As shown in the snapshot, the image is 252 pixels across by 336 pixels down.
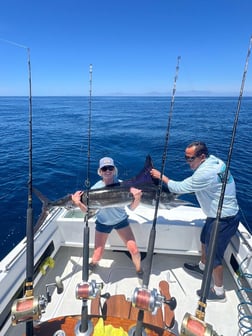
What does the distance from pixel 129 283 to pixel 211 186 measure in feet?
5.78

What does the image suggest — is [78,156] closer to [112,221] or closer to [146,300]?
[112,221]

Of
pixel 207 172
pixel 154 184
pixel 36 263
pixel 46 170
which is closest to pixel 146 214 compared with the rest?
pixel 154 184

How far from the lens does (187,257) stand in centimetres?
352

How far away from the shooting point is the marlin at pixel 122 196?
2.89 metres

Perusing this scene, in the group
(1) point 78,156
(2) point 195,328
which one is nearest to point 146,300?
(2) point 195,328

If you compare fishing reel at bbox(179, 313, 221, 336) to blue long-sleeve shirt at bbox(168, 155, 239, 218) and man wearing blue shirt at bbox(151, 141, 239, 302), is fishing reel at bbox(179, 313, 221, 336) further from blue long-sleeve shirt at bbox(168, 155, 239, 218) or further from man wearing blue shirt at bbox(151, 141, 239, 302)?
blue long-sleeve shirt at bbox(168, 155, 239, 218)

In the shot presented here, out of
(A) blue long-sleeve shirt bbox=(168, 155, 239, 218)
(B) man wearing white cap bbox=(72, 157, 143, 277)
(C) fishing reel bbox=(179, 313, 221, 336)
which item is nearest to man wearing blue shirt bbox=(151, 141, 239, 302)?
(A) blue long-sleeve shirt bbox=(168, 155, 239, 218)

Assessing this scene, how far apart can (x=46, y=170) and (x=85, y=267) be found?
6.76 meters

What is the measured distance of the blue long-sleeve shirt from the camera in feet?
8.02

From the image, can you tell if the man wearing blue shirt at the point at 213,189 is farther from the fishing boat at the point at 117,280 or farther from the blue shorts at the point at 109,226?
the blue shorts at the point at 109,226

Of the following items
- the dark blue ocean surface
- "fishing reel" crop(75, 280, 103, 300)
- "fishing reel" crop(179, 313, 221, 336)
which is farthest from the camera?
the dark blue ocean surface

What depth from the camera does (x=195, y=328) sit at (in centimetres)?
140

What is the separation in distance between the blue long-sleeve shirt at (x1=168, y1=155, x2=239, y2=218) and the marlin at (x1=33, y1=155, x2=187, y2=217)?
2.22ft

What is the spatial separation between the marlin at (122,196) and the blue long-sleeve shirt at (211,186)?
2.22 feet
